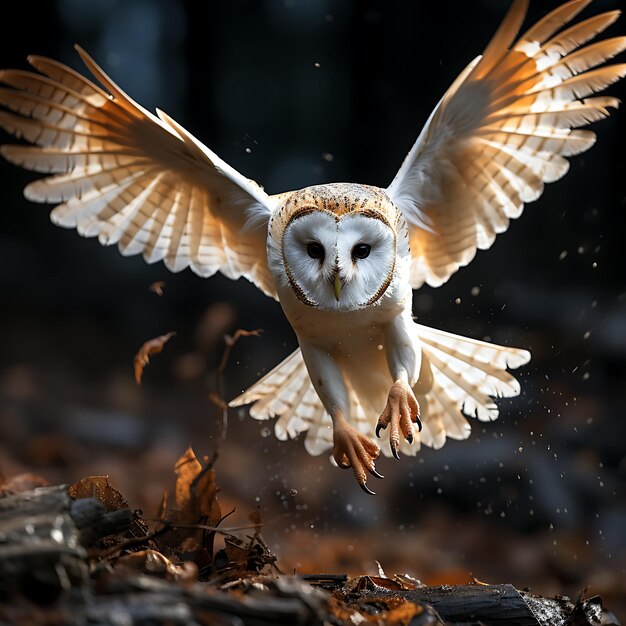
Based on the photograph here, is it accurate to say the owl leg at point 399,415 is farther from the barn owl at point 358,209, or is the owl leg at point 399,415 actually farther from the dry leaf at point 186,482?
the dry leaf at point 186,482

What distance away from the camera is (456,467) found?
10.9 feet

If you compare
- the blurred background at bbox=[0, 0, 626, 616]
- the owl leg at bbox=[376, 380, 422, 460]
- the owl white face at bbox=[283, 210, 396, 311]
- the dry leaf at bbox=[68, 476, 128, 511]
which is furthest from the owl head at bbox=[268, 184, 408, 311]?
the blurred background at bbox=[0, 0, 626, 616]

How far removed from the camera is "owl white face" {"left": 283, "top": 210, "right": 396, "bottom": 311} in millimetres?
1704

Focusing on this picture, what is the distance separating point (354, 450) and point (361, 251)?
0.48 metres

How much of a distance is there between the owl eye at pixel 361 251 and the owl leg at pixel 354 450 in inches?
16.5

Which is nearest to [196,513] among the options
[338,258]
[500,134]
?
[338,258]

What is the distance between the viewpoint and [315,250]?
1763 millimetres

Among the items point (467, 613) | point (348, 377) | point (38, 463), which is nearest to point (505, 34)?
point (348, 377)

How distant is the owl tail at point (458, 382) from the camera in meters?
2.25

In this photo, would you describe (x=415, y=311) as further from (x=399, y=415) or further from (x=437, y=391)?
(x=399, y=415)

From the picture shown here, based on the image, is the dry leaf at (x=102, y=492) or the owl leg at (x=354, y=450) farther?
the owl leg at (x=354, y=450)

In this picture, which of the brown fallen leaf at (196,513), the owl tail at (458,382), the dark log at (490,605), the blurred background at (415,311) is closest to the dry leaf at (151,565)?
the brown fallen leaf at (196,513)

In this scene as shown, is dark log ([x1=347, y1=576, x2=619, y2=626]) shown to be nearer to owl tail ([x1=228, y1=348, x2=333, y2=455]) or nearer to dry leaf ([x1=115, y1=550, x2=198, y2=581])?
dry leaf ([x1=115, y1=550, x2=198, y2=581])

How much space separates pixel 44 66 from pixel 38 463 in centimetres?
220
